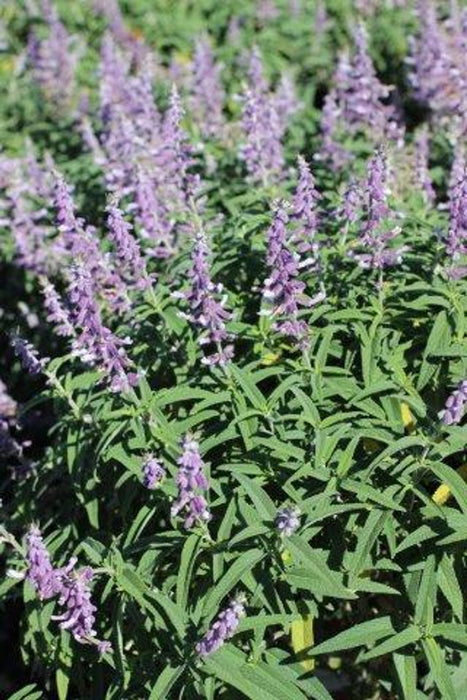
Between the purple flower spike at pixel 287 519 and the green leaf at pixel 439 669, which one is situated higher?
the purple flower spike at pixel 287 519

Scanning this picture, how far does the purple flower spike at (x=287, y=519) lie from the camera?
3711 mm

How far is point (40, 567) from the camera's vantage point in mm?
3893

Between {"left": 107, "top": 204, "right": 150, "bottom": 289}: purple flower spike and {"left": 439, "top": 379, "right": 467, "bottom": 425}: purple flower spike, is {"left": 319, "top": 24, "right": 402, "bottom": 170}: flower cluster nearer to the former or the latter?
{"left": 107, "top": 204, "right": 150, "bottom": 289}: purple flower spike

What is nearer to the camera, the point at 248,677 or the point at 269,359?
the point at 248,677

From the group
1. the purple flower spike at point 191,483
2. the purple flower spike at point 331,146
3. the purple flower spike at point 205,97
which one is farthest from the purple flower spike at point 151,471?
the purple flower spike at point 205,97

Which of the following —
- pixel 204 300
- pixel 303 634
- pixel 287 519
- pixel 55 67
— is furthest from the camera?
pixel 55 67

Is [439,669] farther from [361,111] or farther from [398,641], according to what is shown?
[361,111]

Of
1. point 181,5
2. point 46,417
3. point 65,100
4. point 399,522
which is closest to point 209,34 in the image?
point 181,5

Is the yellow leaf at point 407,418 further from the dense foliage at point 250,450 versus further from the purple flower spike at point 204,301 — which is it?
the purple flower spike at point 204,301

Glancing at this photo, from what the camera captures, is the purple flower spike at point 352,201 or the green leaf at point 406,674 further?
the purple flower spike at point 352,201

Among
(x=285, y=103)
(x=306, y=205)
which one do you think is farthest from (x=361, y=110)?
(x=306, y=205)

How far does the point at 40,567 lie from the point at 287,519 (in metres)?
1.10

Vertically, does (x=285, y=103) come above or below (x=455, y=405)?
above

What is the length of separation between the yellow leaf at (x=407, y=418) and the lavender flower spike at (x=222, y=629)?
1.59 metres
